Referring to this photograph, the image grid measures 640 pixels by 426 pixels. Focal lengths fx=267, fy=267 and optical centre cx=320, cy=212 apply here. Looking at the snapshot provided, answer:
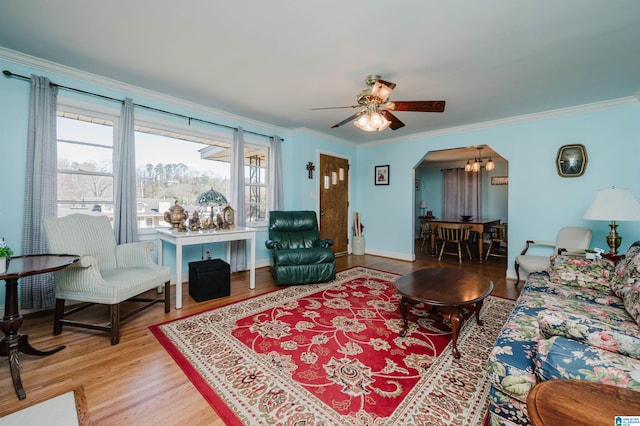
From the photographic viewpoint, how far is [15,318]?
180 cm

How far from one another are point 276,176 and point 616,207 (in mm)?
4226

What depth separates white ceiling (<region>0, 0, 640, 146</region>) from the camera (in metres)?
1.90

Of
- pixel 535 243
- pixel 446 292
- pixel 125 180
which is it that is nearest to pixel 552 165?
pixel 535 243

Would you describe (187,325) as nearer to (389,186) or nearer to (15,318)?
(15,318)

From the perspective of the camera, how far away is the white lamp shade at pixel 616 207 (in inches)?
95.8

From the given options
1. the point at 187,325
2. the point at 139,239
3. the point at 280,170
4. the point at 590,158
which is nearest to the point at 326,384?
the point at 187,325

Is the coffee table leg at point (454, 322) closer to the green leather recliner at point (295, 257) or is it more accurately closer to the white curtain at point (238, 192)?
the green leather recliner at point (295, 257)

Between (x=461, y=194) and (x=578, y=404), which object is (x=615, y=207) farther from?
(x=461, y=194)

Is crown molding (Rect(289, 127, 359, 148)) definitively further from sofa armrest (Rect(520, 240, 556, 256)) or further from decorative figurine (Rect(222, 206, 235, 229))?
sofa armrest (Rect(520, 240, 556, 256))

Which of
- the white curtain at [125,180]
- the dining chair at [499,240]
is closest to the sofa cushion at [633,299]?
the dining chair at [499,240]

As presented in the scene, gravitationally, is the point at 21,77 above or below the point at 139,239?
above

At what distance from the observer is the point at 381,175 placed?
580cm

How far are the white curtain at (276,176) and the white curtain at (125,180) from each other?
6.84ft

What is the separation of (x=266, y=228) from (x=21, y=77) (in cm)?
336
